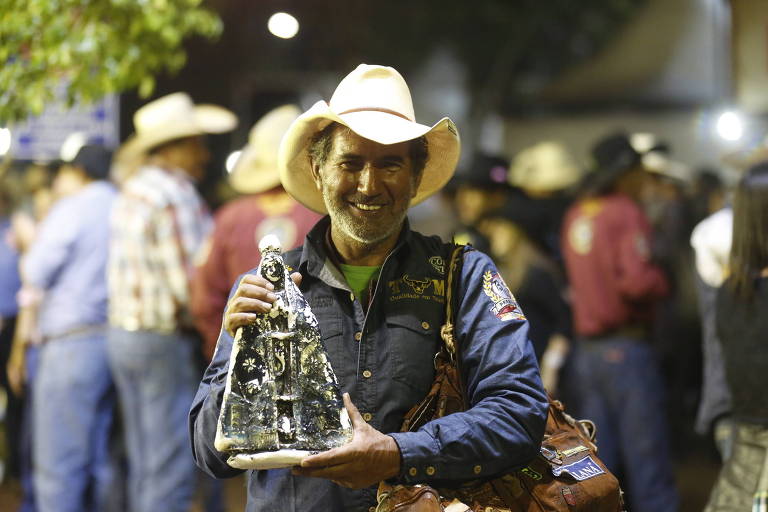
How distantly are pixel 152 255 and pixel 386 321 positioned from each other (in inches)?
143

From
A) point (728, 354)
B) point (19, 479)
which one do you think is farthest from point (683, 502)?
point (19, 479)

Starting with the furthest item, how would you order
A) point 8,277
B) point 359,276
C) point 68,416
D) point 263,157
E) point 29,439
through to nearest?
point 8,277
point 29,439
point 68,416
point 263,157
point 359,276

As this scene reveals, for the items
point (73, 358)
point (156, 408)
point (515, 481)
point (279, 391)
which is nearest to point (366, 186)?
point (279, 391)

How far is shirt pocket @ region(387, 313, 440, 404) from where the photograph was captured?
2984mm

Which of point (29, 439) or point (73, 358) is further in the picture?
point (29, 439)

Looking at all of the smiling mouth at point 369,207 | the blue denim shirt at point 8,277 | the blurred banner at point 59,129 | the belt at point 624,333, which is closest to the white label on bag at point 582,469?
the smiling mouth at point 369,207

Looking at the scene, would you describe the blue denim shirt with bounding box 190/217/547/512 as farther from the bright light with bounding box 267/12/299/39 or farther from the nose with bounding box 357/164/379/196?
the bright light with bounding box 267/12/299/39

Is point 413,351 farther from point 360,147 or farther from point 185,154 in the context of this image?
point 185,154

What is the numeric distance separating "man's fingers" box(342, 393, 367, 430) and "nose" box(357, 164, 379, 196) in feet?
2.01

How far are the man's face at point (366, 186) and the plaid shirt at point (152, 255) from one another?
3.46m

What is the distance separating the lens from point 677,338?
9.46 meters

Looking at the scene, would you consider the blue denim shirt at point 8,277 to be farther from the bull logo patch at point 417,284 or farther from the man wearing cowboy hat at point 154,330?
the bull logo patch at point 417,284

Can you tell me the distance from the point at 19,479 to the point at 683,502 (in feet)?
18.8

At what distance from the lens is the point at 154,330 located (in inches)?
251
